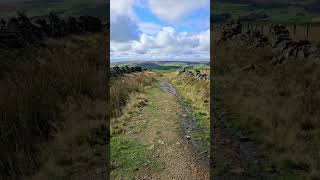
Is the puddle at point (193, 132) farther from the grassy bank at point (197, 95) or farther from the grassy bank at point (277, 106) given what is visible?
the grassy bank at point (277, 106)

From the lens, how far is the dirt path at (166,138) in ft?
17.0

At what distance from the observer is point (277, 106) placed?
6.57m

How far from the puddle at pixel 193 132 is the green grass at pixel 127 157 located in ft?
2.15

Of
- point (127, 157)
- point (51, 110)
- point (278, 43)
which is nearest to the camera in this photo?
point (51, 110)

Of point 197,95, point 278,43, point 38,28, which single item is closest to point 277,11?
point 278,43

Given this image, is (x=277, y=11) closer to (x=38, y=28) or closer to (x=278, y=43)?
(x=278, y=43)

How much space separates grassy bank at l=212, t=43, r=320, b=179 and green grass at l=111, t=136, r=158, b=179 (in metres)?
1.34

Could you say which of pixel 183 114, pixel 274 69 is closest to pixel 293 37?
pixel 274 69

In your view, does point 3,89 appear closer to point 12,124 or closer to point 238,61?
point 12,124

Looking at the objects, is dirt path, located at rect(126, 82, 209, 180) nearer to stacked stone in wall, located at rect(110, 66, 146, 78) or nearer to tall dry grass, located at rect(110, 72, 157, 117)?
tall dry grass, located at rect(110, 72, 157, 117)

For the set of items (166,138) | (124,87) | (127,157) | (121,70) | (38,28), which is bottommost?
(127,157)

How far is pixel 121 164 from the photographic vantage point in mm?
5098

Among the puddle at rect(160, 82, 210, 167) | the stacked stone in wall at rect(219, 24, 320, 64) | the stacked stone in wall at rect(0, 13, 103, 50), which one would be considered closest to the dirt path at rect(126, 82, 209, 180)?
the puddle at rect(160, 82, 210, 167)

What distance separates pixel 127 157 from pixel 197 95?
7.87 feet
